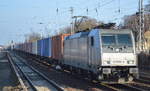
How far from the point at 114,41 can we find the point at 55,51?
55.9 feet

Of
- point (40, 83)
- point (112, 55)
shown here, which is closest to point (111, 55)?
point (112, 55)

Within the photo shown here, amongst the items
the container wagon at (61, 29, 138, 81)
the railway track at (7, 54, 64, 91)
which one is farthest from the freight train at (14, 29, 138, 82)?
the railway track at (7, 54, 64, 91)

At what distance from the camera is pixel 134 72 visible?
1792 cm

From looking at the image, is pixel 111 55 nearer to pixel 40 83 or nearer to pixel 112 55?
pixel 112 55

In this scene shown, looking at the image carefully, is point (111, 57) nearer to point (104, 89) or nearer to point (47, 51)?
point (104, 89)

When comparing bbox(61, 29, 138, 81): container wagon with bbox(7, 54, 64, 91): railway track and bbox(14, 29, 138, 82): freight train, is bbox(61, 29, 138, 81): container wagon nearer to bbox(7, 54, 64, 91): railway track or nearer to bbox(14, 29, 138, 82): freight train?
bbox(14, 29, 138, 82): freight train

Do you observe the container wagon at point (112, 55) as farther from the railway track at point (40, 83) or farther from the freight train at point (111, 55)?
the railway track at point (40, 83)

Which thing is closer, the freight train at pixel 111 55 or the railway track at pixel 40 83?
the freight train at pixel 111 55

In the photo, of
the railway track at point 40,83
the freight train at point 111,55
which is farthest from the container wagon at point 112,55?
the railway track at point 40,83

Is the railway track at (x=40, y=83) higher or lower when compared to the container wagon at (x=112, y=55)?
lower

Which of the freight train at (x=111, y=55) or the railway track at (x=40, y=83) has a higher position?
the freight train at (x=111, y=55)

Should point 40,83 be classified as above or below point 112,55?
below

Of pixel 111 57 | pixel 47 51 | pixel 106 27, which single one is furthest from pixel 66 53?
pixel 47 51

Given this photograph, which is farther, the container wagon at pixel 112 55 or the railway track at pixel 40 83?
the railway track at pixel 40 83
